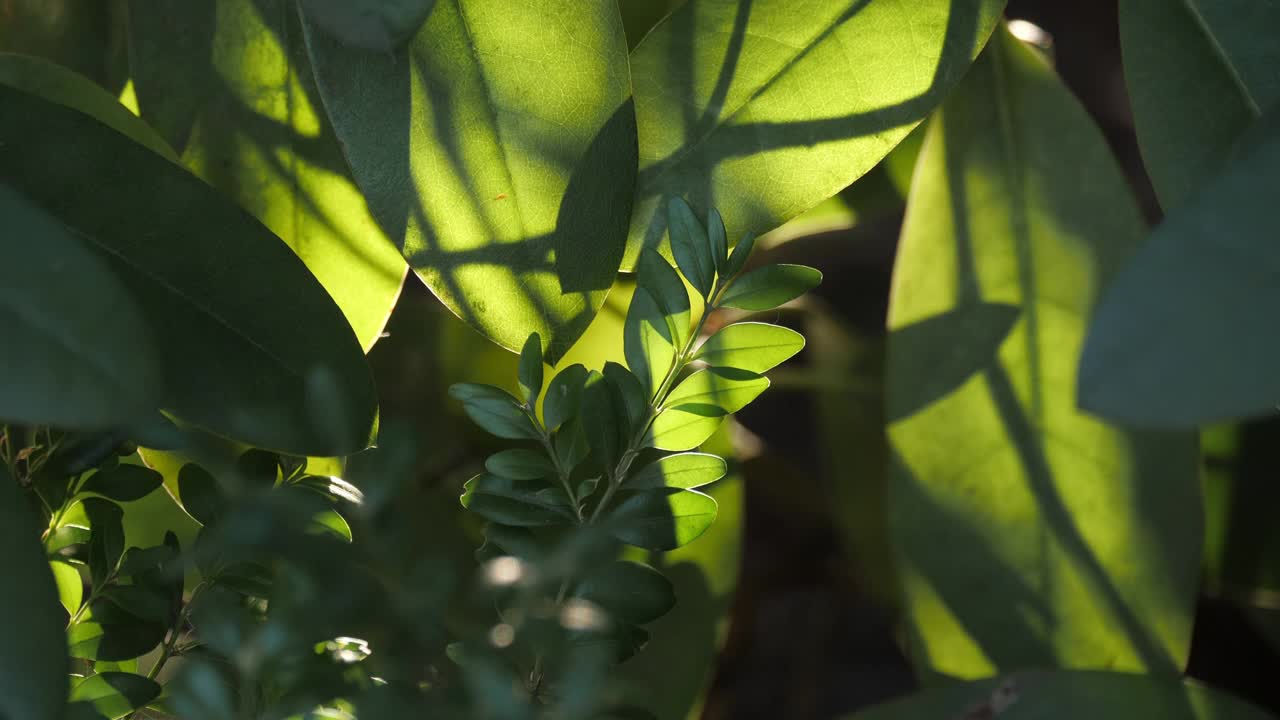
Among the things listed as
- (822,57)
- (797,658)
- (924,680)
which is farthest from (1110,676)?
(797,658)

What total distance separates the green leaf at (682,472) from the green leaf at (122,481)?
14 cm

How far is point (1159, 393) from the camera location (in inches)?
8.0

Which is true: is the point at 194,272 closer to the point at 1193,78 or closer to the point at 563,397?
the point at 563,397

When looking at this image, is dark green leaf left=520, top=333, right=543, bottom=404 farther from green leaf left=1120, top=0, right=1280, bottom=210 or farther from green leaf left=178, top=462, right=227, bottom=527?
green leaf left=1120, top=0, right=1280, bottom=210

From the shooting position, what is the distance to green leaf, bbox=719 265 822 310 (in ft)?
1.02

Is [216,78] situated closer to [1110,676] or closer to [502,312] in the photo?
[502,312]

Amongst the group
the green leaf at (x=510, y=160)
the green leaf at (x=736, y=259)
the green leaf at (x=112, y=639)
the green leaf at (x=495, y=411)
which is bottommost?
the green leaf at (x=112, y=639)

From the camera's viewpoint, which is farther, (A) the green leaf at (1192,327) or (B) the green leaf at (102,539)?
(B) the green leaf at (102,539)

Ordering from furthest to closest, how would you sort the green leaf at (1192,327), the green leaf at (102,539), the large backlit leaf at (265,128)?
the large backlit leaf at (265,128), the green leaf at (102,539), the green leaf at (1192,327)

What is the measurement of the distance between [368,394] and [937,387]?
278 millimetres

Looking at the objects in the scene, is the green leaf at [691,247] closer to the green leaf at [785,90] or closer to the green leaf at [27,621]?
the green leaf at [785,90]

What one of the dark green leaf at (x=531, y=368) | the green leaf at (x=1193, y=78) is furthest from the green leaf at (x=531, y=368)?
the green leaf at (x=1193, y=78)

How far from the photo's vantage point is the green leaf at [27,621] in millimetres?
240

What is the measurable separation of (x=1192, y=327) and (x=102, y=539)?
0.95 ft
